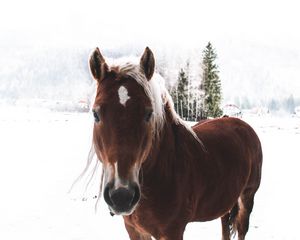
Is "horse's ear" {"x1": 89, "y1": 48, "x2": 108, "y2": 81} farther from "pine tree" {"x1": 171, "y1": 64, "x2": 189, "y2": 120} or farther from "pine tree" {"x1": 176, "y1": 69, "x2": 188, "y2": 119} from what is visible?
"pine tree" {"x1": 176, "y1": 69, "x2": 188, "y2": 119}

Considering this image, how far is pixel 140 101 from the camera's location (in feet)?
8.11

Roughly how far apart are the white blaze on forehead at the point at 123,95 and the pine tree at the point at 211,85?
37.2 meters

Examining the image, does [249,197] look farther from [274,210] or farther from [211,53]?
[211,53]

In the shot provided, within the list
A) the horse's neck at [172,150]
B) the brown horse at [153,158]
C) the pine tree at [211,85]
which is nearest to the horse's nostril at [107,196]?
the brown horse at [153,158]

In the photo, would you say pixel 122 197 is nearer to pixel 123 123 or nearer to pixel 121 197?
pixel 121 197

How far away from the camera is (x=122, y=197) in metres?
2.19

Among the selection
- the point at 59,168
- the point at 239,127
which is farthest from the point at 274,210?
the point at 59,168

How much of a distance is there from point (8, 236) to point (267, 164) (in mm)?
9522

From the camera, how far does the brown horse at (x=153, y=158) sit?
7.61ft

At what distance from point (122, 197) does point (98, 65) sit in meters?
1.02

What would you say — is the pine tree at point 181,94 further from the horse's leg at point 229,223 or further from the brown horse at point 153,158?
the brown horse at point 153,158

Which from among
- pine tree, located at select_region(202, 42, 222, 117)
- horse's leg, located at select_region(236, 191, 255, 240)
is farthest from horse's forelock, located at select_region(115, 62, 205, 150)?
pine tree, located at select_region(202, 42, 222, 117)

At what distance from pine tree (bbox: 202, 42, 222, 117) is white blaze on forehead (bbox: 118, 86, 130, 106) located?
122 feet

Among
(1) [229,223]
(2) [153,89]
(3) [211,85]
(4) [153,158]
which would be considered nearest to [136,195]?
(4) [153,158]
